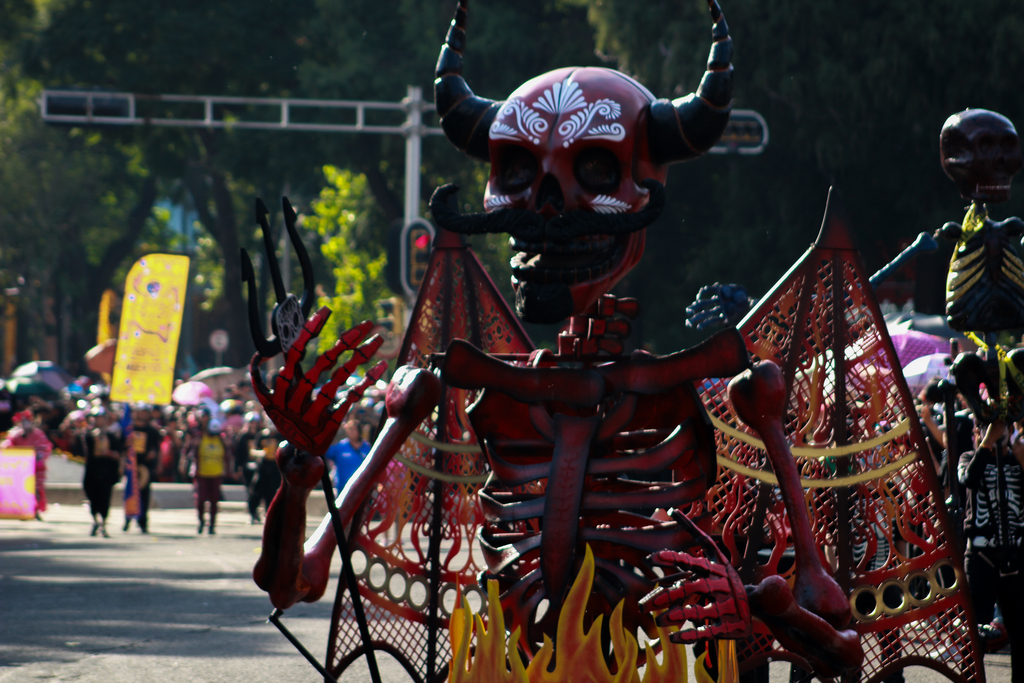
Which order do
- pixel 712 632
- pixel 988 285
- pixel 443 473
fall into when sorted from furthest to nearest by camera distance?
pixel 988 285 < pixel 443 473 < pixel 712 632

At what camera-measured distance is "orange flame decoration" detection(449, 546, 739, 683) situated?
2887 mm

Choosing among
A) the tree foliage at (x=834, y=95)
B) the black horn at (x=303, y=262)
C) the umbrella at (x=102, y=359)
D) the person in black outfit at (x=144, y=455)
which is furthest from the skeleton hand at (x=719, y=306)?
the umbrella at (x=102, y=359)

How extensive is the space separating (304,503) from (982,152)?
277 cm

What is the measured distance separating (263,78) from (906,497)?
905 inches

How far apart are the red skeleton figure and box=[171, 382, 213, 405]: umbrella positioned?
21014 millimetres

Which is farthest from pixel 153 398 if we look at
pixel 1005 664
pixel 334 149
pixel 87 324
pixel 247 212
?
pixel 87 324

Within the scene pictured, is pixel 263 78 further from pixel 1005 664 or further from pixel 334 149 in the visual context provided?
pixel 1005 664

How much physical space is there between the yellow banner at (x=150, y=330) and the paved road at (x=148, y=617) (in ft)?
13.4

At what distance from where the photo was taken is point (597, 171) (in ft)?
11.1

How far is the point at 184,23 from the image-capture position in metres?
24.2

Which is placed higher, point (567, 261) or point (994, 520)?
point (567, 261)

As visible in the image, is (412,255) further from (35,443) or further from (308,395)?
(308,395)

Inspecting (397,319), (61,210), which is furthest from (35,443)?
(61,210)

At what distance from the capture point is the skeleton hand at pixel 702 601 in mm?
2688
